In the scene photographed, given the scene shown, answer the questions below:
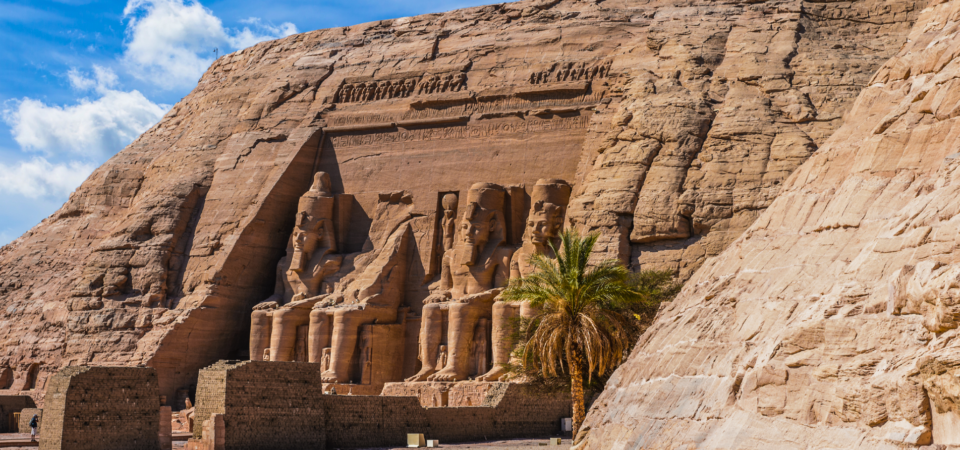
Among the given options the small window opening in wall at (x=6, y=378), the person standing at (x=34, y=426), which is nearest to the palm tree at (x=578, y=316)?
the person standing at (x=34, y=426)

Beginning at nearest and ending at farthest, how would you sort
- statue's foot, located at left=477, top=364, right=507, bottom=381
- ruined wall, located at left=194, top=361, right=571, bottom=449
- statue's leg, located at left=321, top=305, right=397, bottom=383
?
ruined wall, located at left=194, top=361, right=571, bottom=449 < statue's foot, located at left=477, top=364, right=507, bottom=381 < statue's leg, located at left=321, top=305, right=397, bottom=383

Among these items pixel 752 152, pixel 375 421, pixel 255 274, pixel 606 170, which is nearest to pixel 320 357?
pixel 255 274

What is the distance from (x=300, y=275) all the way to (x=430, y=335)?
4216 mm

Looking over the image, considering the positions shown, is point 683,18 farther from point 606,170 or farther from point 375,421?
point 375,421

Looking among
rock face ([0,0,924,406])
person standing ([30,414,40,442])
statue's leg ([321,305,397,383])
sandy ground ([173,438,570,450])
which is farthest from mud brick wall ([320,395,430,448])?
person standing ([30,414,40,442])

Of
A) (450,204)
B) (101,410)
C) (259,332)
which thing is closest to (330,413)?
(101,410)

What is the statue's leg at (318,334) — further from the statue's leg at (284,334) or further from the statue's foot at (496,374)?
the statue's foot at (496,374)

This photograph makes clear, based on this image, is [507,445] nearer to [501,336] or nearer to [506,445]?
[506,445]

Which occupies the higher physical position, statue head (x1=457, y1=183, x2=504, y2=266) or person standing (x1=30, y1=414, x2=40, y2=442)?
statue head (x1=457, y1=183, x2=504, y2=266)

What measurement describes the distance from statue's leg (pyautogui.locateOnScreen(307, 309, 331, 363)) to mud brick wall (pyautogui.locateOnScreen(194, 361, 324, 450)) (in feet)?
21.4

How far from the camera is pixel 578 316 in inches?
626

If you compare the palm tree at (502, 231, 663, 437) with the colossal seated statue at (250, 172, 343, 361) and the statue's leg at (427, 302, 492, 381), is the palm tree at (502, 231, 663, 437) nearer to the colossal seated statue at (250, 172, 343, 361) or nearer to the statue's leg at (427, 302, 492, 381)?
the statue's leg at (427, 302, 492, 381)

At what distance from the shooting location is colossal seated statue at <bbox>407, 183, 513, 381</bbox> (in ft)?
73.0

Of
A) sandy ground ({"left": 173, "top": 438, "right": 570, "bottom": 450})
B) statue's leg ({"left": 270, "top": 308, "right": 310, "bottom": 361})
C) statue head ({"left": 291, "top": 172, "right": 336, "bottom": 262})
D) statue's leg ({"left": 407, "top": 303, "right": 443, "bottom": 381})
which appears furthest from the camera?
statue head ({"left": 291, "top": 172, "right": 336, "bottom": 262})
